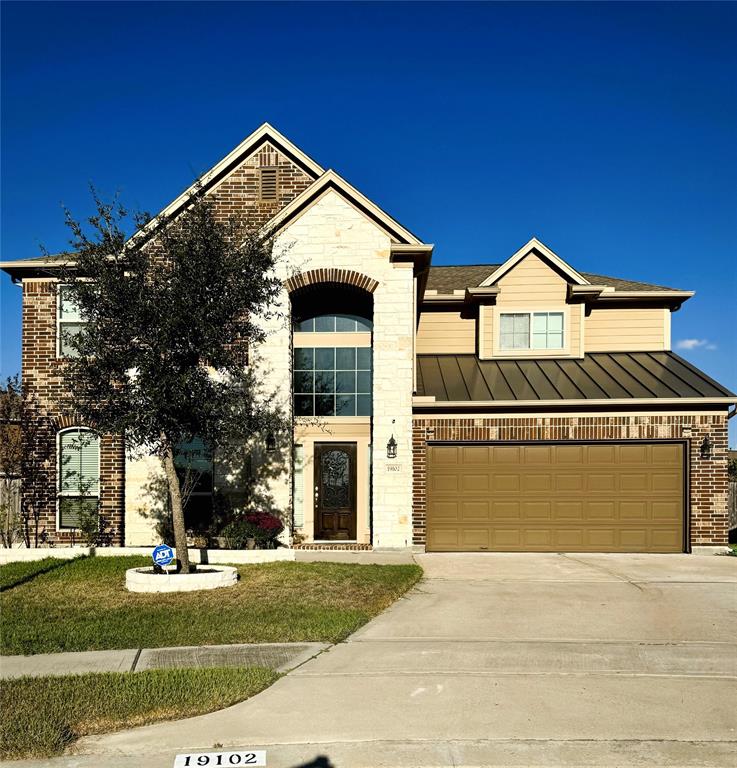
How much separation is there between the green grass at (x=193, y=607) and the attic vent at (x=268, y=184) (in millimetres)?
8881

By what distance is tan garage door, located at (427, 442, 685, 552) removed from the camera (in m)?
15.7

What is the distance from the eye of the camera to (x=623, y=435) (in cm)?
1563

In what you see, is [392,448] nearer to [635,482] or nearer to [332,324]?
[332,324]

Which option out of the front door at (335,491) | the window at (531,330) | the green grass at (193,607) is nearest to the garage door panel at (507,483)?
the front door at (335,491)

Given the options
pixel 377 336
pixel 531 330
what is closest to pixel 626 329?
pixel 531 330

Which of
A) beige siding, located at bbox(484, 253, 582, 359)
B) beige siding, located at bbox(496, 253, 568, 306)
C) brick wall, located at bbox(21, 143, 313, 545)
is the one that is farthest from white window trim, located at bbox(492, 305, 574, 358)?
brick wall, located at bbox(21, 143, 313, 545)

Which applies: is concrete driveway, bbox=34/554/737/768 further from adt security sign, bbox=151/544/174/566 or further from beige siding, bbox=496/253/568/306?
beige siding, bbox=496/253/568/306

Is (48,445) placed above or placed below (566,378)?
below

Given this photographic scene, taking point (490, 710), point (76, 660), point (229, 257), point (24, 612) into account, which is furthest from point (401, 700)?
point (229, 257)

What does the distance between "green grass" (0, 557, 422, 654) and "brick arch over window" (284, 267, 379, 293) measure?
19.9 ft

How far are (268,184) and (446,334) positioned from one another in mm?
5818

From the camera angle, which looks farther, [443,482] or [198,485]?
[198,485]

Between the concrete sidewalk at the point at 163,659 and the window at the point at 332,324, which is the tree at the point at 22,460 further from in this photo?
the concrete sidewalk at the point at 163,659

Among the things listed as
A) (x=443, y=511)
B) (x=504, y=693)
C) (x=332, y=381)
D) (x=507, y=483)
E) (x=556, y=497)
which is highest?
(x=332, y=381)
